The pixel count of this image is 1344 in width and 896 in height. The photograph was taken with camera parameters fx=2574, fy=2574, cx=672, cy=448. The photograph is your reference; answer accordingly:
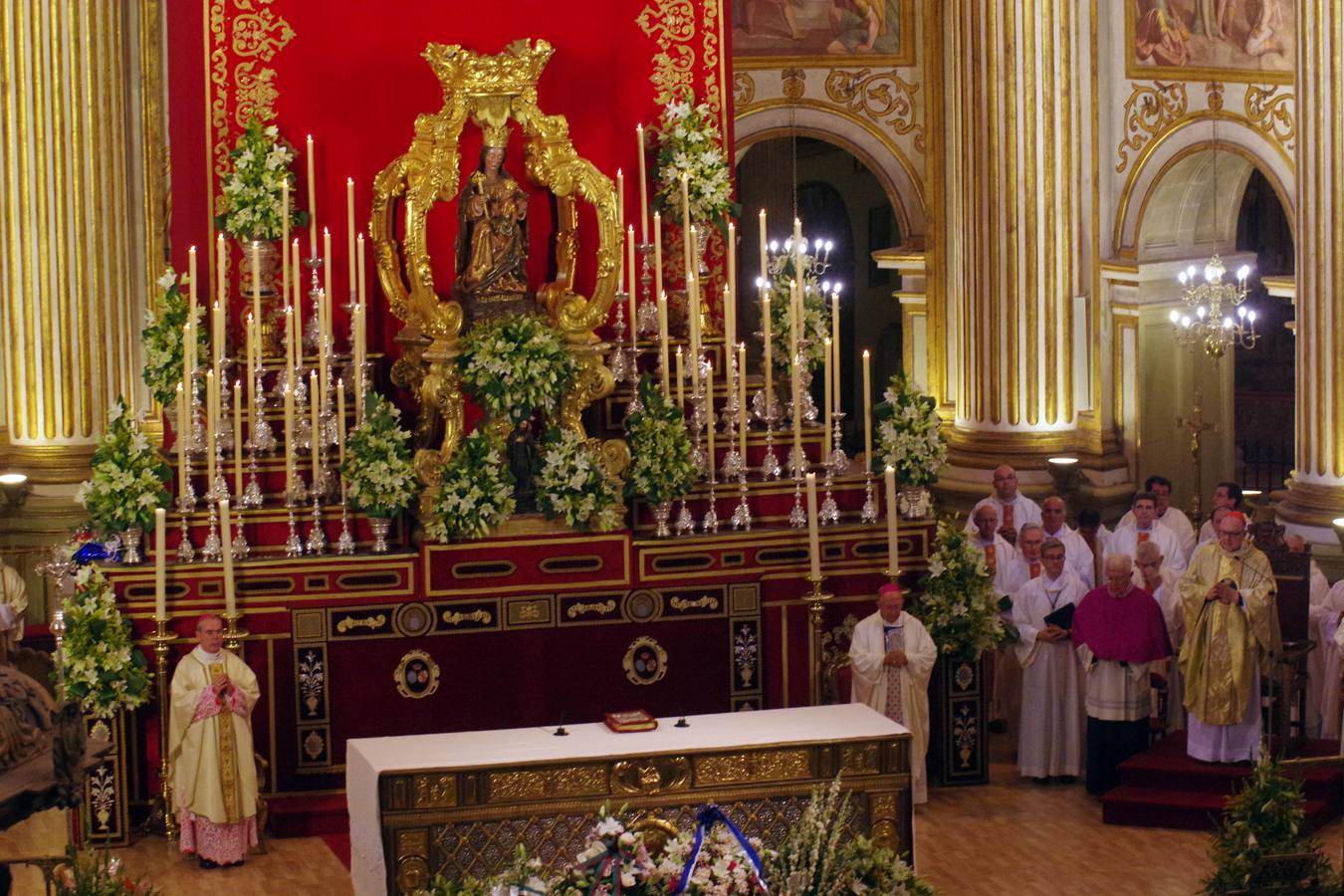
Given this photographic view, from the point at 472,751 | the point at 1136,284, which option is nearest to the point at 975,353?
the point at 1136,284

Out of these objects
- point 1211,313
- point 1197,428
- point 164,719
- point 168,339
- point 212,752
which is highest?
point 1211,313

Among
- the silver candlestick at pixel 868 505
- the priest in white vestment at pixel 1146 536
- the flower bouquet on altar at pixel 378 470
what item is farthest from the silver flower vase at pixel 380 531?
the priest in white vestment at pixel 1146 536

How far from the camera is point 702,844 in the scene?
34.1 feet

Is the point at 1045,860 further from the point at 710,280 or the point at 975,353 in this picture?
the point at 975,353

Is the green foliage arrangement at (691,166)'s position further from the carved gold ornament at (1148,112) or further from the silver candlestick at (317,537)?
the carved gold ornament at (1148,112)

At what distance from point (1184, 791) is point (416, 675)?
423 cm

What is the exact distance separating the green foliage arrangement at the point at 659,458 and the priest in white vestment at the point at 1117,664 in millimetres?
2417

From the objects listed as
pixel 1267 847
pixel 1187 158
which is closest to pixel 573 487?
pixel 1267 847

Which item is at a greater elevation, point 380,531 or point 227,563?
point 380,531

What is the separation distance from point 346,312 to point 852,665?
147 inches

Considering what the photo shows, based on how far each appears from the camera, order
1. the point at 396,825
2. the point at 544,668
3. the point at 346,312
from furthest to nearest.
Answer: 1. the point at 346,312
2. the point at 544,668
3. the point at 396,825

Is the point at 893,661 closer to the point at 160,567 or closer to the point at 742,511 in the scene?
the point at 742,511

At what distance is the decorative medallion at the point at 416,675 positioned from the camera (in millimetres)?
14023

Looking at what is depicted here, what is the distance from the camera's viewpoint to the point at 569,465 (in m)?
14.0
